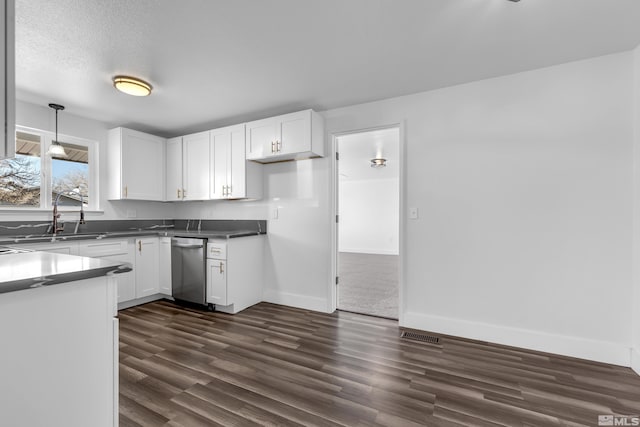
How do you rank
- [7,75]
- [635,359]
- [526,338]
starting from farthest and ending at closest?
[526,338] < [635,359] < [7,75]

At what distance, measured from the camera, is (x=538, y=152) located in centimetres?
248

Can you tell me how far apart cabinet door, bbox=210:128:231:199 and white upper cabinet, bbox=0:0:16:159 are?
2.77m

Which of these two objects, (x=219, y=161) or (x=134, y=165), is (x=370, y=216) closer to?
(x=219, y=161)

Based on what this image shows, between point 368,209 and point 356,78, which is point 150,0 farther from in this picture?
point 368,209

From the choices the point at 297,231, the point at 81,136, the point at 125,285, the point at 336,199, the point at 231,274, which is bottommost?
the point at 125,285

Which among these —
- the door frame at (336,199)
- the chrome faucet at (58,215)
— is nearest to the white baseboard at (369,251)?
the door frame at (336,199)

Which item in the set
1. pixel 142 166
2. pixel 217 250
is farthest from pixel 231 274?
pixel 142 166

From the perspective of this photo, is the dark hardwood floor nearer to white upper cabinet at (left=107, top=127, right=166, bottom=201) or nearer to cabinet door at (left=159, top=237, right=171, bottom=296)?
cabinet door at (left=159, top=237, right=171, bottom=296)

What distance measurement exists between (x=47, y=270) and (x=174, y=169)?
3485 millimetres

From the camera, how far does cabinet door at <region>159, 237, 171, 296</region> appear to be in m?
3.78

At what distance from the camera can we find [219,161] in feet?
12.6

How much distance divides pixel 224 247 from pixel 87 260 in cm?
205

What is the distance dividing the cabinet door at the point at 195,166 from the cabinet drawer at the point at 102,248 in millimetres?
1026

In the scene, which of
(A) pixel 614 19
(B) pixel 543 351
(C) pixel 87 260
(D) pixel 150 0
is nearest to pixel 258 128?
(D) pixel 150 0
